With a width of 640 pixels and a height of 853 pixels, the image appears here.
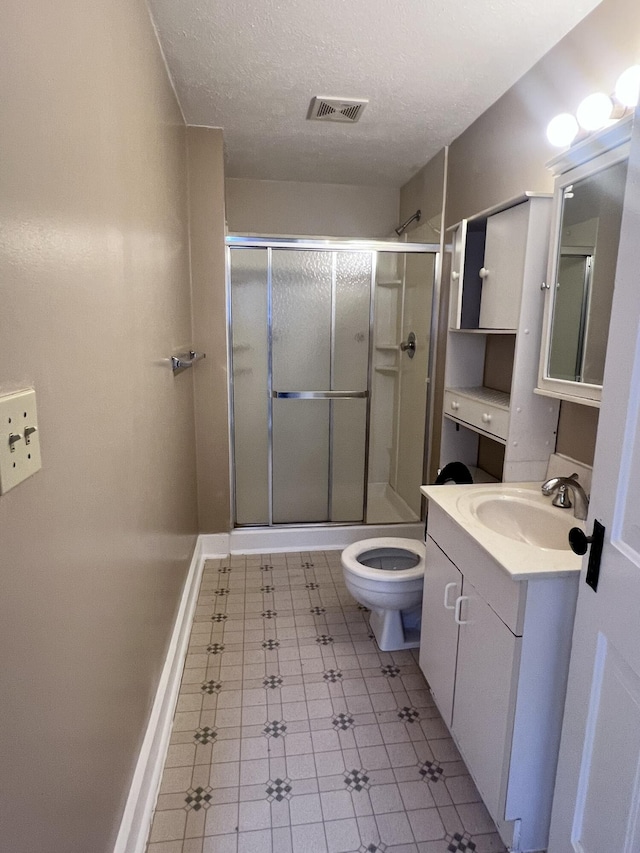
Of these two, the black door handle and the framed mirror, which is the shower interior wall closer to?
the framed mirror

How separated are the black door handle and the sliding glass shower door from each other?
2.14 meters

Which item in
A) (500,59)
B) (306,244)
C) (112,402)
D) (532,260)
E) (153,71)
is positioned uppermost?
(500,59)

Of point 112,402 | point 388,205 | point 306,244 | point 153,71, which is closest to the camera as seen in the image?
point 112,402

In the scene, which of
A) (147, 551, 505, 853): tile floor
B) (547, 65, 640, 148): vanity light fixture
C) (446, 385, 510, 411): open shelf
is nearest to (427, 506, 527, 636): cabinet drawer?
(446, 385, 510, 411): open shelf

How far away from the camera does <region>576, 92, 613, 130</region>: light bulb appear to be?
139 centimetres

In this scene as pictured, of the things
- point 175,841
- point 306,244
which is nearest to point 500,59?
point 306,244

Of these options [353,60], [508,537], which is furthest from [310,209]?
[508,537]

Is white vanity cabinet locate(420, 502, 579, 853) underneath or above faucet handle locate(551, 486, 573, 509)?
underneath

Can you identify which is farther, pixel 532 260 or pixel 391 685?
pixel 391 685

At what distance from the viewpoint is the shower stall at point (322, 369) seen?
2852 millimetres

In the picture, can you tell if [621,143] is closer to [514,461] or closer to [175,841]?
[514,461]

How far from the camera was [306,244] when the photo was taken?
8.96 ft

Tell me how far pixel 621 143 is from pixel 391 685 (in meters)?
1.92

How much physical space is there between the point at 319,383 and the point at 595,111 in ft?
6.25
